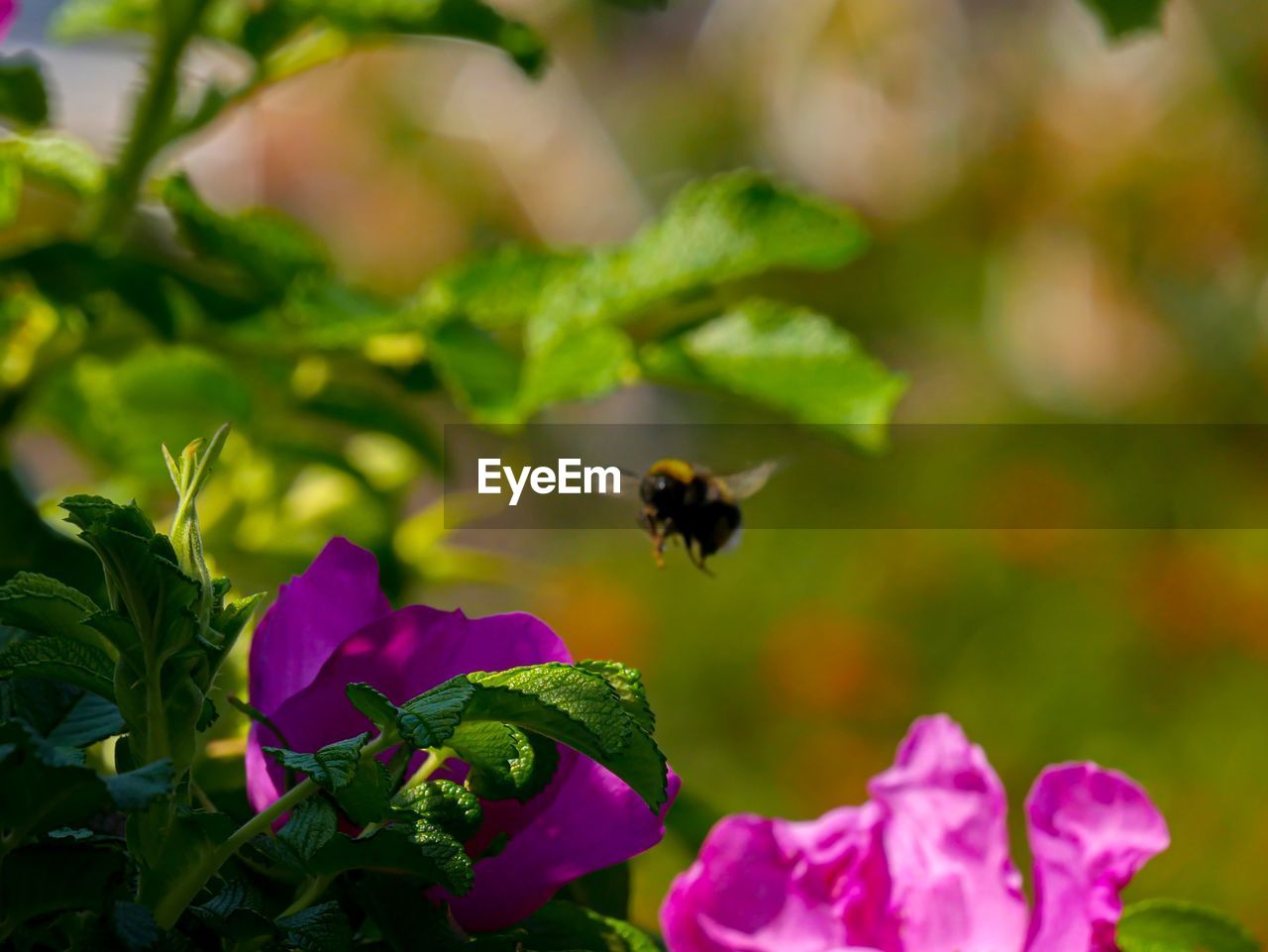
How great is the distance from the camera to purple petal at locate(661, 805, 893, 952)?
34cm

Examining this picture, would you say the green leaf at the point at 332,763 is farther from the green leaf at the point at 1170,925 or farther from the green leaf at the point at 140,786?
the green leaf at the point at 1170,925

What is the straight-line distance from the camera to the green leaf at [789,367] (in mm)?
487

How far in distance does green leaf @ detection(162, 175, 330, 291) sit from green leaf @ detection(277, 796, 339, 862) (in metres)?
0.29

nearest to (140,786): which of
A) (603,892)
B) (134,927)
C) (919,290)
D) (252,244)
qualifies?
(134,927)

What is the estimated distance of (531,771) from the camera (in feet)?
0.84

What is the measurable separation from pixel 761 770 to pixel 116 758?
2.03 meters

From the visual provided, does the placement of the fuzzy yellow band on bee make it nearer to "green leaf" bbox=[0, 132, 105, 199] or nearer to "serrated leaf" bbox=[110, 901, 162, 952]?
"green leaf" bbox=[0, 132, 105, 199]

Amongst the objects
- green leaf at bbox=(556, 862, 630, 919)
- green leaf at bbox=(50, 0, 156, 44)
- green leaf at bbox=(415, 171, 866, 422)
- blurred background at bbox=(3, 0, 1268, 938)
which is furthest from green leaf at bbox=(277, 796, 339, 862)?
blurred background at bbox=(3, 0, 1268, 938)

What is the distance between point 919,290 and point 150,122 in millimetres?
2643

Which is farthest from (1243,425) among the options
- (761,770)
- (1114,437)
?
(761,770)

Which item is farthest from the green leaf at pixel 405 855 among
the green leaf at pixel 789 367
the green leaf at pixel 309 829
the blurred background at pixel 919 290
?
the blurred background at pixel 919 290

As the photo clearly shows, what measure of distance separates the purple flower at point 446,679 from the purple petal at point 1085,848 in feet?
0.34

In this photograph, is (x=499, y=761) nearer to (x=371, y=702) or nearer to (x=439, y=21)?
(x=371, y=702)

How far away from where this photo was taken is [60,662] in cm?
24
